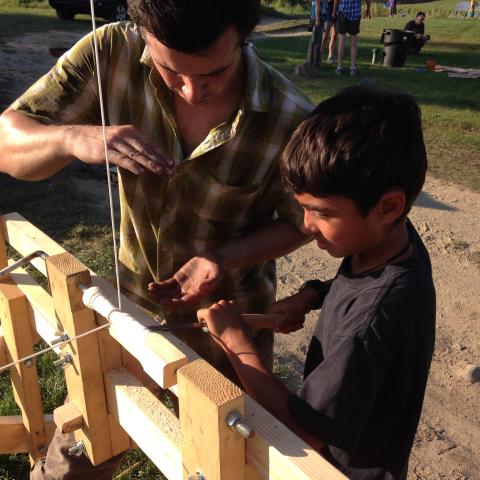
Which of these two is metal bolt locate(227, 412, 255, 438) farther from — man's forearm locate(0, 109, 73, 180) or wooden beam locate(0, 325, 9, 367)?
wooden beam locate(0, 325, 9, 367)

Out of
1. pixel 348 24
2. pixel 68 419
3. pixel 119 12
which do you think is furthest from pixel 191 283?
pixel 119 12

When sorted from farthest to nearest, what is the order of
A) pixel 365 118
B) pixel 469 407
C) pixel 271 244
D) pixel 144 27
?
pixel 469 407 → pixel 271 244 → pixel 144 27 → pixel 365 118

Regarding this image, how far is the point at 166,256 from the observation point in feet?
6.10

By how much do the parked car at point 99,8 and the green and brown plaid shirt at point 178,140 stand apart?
53.3 feet

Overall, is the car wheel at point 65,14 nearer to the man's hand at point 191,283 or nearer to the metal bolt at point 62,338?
the man's hand at point 191,283

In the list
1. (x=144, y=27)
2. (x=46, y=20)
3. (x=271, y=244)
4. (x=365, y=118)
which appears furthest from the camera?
(x=46, y=20)

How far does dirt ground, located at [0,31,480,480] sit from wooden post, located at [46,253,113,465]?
1.71 meters

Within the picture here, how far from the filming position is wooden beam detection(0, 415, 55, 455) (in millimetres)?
2148

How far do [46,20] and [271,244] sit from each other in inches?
692

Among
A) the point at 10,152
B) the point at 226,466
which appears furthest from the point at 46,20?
the point at 226,466

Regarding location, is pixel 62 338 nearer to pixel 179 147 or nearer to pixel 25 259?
pixel 25 259

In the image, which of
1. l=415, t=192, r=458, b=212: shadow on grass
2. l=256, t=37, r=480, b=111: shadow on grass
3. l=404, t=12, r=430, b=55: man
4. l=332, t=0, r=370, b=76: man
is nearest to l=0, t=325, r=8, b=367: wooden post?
l=415, t=192, r=458, b=212: shadow on grass

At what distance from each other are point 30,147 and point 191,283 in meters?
0.62

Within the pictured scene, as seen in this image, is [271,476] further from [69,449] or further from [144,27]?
[144,27]
